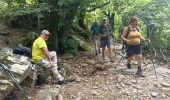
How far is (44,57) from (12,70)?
133cm

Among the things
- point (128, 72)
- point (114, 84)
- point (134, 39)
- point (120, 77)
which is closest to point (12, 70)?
point (114, 84)

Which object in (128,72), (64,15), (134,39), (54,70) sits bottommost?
(128,72)

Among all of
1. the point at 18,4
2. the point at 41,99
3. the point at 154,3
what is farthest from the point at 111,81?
the point at 154,3

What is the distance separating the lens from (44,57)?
33.1ft

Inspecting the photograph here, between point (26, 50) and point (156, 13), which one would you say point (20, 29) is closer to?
point (26, 50)

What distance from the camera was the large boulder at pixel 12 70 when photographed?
27.2 ft

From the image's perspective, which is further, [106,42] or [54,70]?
[106,42]

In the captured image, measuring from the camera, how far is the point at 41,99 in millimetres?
8320

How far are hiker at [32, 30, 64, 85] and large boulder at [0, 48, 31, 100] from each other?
350mm

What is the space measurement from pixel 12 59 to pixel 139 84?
4.01m

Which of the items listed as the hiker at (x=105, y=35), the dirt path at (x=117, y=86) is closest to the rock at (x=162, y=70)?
the dirt path at (x=117, y=86)

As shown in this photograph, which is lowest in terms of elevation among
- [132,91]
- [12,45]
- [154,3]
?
[132,91]

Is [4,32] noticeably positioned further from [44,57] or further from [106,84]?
[106,84]

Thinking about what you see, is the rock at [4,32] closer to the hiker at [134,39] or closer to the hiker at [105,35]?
the hiker at [105,35]
